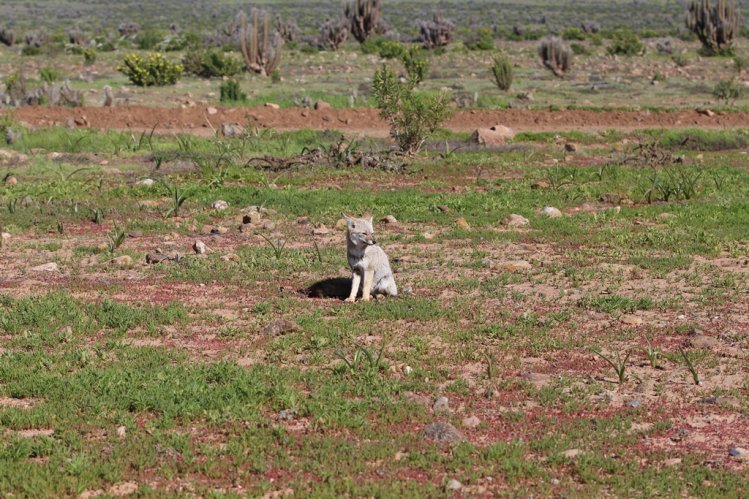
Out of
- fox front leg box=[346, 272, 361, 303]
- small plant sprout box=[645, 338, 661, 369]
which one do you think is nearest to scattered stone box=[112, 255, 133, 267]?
fox front leg box=[346, 272, 361, 303]

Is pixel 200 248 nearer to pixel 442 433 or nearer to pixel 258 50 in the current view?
pixel 442 433

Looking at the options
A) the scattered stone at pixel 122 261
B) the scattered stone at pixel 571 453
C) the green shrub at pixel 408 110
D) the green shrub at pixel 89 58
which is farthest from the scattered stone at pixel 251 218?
the green shrub at pixel 89 58

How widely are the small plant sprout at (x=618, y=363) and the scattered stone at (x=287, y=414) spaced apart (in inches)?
98.7

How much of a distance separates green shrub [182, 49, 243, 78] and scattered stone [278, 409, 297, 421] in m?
28.8

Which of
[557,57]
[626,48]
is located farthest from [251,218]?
[626,48]

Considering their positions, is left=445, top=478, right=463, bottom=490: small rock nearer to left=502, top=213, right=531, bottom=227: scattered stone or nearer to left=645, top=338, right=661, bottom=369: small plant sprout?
left=645, top=338, right=661, bottom=369: small plant sprout

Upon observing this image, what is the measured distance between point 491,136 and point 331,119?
430cm

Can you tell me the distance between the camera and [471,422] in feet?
24.6

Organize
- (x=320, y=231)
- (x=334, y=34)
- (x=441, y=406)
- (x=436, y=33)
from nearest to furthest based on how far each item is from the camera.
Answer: (x=441, y=406), (x=320, y=231), (x=334, y=34), (x=436, y=33)

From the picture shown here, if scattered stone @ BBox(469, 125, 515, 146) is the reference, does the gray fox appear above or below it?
above

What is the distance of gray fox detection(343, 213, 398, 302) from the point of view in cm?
997

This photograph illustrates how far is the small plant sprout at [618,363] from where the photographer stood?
27.1ft

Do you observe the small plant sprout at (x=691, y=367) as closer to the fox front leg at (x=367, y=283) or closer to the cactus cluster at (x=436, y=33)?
the fox front leg at (x=367, y=283)

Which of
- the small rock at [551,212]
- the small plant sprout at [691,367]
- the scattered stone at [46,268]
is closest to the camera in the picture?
the small plant sprout at [691,367]
